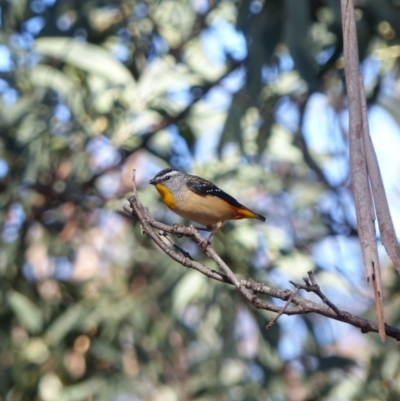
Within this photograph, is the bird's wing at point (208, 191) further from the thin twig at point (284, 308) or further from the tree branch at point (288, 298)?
the thin twig at point (284, 308)

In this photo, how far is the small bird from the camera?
12.4 ft

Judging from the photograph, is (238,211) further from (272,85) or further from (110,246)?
(110,246)

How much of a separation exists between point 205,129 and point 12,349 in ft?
6.39

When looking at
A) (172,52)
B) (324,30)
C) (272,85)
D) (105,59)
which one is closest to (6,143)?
(105,59)

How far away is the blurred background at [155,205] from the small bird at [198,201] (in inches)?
29.2

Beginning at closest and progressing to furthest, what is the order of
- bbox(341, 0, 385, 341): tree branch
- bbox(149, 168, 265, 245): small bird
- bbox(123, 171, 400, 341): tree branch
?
bbox(341, 0, 385, 341): tree branch → bbox(123, 171, 400, 341): tree branch → bbox(149, 168, 265, 245): small bird

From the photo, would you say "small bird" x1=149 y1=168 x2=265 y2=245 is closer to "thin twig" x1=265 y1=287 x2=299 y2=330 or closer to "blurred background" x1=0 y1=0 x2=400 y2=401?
"blurred background" x1=0 y1=0 x2=400 y2=401

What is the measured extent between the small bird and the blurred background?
74 cm

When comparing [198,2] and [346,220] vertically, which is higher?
[198,2]

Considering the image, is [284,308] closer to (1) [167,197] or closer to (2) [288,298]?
(2) [288,298]

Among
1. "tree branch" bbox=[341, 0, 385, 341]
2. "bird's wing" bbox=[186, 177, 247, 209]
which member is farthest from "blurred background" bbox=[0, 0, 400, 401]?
"tree branch" bbox=[341, 0, 385, 341]

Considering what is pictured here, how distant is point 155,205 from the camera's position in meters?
5.11

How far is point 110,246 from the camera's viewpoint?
245 inches

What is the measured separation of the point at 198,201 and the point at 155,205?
132cm
